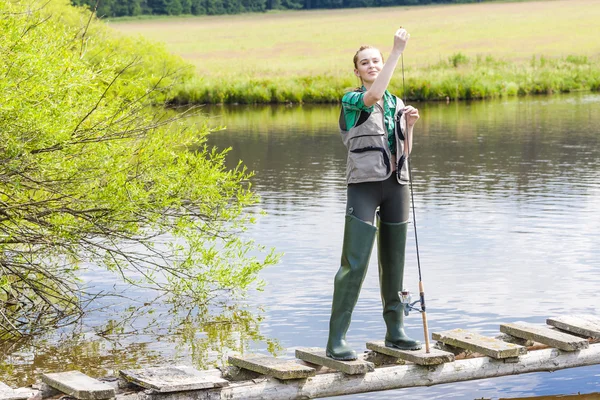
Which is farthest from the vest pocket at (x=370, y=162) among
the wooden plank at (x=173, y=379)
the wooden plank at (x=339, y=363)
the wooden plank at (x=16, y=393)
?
the wooden plank at (x=16, y=393)

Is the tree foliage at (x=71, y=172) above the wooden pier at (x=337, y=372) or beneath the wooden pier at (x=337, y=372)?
above

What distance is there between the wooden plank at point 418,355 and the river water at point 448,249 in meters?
1.21

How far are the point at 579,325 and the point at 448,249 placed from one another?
6994mm

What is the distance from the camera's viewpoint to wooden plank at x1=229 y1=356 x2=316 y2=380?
807 cm

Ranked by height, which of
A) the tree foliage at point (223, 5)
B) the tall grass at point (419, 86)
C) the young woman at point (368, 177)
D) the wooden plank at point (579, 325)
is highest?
the tree foliage at point (223, 5)

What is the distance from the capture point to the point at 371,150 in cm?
815

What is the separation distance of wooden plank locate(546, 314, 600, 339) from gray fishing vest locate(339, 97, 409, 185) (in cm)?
230

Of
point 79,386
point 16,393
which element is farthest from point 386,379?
point 16,393

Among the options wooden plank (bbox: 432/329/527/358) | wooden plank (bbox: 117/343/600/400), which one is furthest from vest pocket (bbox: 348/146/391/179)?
wooden plank (bbox: 432/329/527/358)

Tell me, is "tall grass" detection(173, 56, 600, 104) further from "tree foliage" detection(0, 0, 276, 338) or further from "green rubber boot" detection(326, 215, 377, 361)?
"green rubber boot" detection(326, 215, 377, 361)

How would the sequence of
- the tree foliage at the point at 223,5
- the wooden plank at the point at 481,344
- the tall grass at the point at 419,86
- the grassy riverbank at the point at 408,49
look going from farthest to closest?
1. the tree foliage at the point at 223,5
2. the grassy riverbank at the point at 408,49
3. the tall grass at the point at 419,86
4. the wooden plank at the point at 481,344

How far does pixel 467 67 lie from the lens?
63.6m

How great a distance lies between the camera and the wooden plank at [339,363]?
816 centimetres

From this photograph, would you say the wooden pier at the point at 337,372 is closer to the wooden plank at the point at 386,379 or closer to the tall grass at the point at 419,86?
the wooden plank at the point at 386,379
